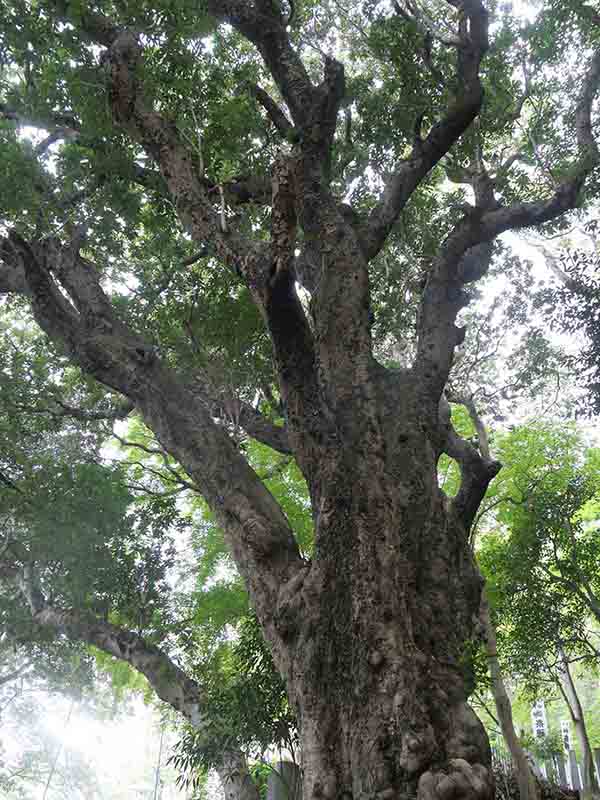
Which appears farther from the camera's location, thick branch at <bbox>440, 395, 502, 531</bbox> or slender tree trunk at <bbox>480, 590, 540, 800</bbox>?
slender tree trunk at <bbox>480, 590, 540, 800</bbox>

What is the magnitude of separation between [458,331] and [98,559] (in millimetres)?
5672

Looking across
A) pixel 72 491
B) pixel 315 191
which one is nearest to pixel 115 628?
pixel 72 491

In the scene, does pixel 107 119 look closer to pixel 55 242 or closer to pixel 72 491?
pixel 55 242

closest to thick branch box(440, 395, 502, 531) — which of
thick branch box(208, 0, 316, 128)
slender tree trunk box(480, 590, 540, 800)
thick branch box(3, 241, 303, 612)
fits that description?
thick branch box(3, 241, 303, 612)

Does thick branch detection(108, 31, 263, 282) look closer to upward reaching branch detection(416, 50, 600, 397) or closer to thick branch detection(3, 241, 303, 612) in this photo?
thick branch detection(3, 241, 303, 612)

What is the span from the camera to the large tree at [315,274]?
338 cm

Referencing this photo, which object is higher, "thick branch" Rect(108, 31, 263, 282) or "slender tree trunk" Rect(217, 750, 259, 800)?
"thick branch" Rect(108, 31, 263, 282)

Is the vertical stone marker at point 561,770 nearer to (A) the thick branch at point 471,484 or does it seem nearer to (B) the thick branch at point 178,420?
(A) the thick branch at point 471,484

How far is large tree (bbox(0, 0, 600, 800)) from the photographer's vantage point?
11.1 feet

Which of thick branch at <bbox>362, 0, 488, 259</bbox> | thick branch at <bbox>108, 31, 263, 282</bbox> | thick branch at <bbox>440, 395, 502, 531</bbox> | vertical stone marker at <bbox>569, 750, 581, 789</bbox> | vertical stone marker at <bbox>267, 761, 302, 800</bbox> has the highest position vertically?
thick branch at <bbox>362, 0, 488, 259</bbox>

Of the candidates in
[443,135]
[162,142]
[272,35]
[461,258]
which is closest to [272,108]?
[272,35]

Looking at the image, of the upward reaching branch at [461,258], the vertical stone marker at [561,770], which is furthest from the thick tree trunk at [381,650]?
the vertical stone marker at [561,770]

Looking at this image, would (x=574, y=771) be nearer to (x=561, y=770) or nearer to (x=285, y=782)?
(x=561, y=770)

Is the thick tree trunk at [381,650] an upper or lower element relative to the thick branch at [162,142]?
lower
